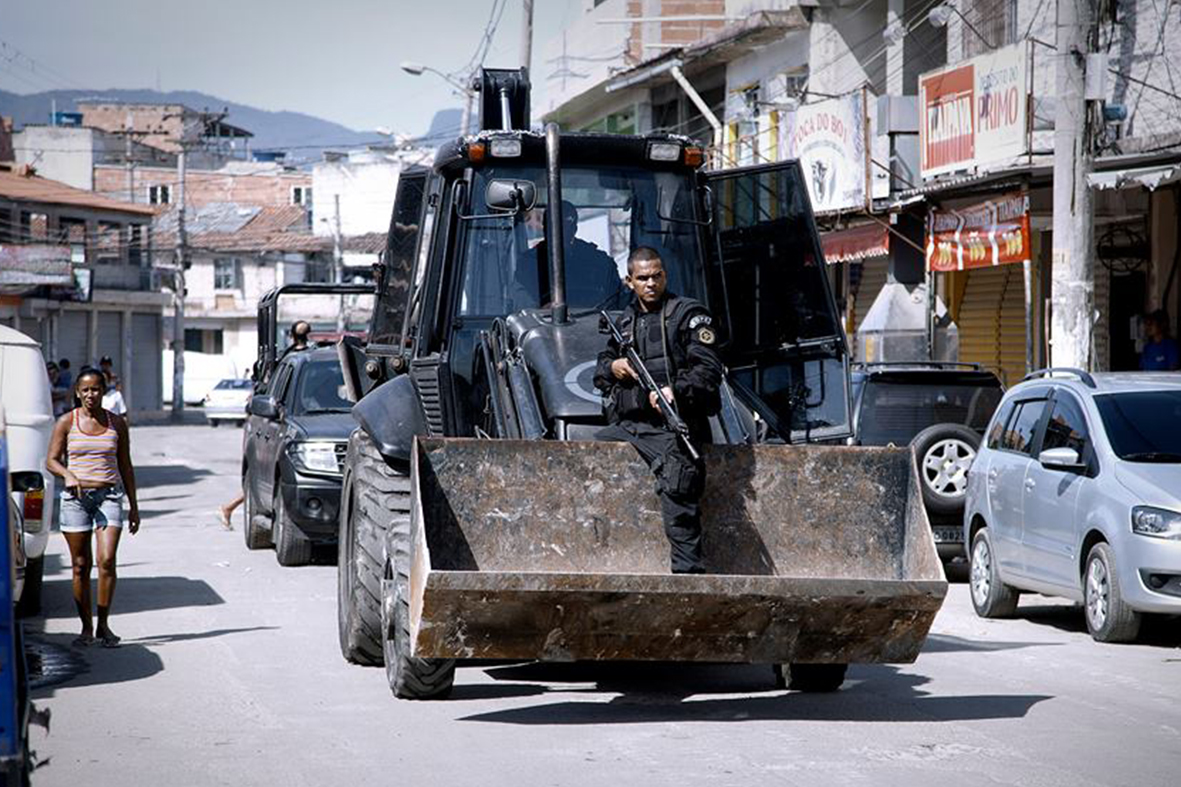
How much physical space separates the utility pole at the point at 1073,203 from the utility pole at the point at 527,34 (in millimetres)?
20862

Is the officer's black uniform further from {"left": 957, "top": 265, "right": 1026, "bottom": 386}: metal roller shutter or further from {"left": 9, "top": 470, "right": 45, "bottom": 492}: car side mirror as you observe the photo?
{"left": 957, "top": 265, "right": 1026, "bottom": 386}: metal roller shutter

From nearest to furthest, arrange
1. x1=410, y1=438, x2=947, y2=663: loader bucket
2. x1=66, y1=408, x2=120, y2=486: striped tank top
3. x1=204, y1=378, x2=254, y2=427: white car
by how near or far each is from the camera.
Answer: x1=410, y1=438, x2=947, y2=663: loader bucket < x1=66, y1=408, x2=120, y2=486: striped tank top < x1=204, y1=378, x2=254, y2=427: white car

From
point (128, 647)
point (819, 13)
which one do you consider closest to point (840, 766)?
point (128, 647)

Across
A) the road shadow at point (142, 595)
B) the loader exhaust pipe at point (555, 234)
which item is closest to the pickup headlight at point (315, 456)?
the road shadow at point (142, 595)

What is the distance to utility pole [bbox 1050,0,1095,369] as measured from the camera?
17281 mm

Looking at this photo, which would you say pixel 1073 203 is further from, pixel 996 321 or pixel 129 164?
pixel 129 164

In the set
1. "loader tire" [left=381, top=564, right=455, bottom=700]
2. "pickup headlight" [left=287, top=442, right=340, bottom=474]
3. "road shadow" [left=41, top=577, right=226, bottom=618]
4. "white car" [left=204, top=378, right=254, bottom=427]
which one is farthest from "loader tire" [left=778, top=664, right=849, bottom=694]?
"white car" [left=204, top=378, right=254, bottom=427]

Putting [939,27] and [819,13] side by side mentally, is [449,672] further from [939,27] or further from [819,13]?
[819,13]

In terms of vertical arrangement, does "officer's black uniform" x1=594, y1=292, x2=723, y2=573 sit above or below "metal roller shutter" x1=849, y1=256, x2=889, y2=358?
below

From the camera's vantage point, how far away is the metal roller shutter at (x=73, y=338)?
224ft

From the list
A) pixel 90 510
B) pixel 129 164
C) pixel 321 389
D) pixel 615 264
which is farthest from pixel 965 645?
pixel 129 164

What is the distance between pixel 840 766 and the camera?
25.2 feet

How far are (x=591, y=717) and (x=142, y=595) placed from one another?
271 inches

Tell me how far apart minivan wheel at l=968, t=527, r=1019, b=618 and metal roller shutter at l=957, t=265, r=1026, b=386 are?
37.2ft
